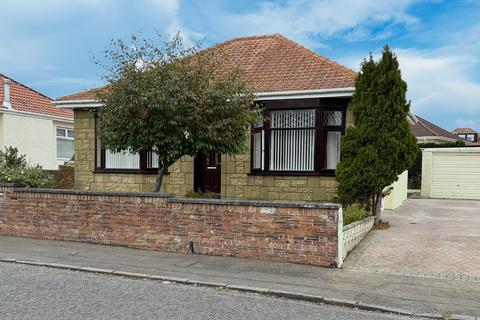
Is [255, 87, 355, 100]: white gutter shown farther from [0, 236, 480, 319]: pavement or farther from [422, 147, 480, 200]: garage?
[422, 147, 480, 200]: garage

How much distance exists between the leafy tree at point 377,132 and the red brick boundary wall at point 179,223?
320 centimetres

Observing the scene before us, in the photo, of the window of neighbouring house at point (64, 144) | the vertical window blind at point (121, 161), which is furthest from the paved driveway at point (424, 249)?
the window of neighbouring house at point (64, 144)

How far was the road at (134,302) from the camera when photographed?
531 centimetres

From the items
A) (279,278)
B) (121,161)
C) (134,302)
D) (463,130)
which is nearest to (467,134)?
(463,130)

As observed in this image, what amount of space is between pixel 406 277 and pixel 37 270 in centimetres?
586

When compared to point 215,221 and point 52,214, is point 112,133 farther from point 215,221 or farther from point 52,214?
point 215,221

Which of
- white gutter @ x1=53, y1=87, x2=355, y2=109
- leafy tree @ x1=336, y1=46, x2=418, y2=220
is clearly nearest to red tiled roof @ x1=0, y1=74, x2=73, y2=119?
white gutter @ x1=53, y1=87, x2=355, y2=109

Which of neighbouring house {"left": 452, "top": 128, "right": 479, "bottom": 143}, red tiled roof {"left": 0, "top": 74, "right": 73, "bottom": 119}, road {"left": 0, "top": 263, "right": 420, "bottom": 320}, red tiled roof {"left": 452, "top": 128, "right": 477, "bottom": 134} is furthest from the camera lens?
red tiled roof {"left": 452, "top": 128, "right": 477, "bottom": 134}

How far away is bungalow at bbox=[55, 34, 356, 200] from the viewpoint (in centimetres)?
1184

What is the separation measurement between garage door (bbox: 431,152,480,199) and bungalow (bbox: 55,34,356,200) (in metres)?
10.9

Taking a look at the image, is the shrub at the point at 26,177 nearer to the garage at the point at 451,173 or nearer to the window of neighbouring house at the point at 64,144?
the window of neighbouring house at the point at 64,144

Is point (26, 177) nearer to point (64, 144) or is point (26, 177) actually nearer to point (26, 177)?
point (26, 177)

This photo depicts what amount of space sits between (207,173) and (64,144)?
1298 centimetres

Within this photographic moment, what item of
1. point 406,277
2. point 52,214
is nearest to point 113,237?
point 52,214
